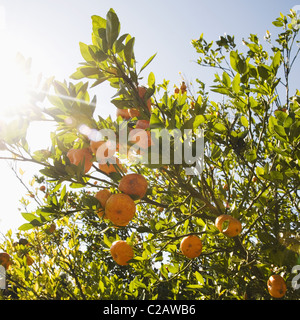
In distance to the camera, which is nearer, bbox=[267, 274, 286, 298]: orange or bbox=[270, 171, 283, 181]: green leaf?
bbox=[270, 171, 283, 181]: green leaf

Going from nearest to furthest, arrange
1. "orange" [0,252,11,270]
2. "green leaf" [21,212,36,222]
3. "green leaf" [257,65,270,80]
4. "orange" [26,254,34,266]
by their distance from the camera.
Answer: "green leaf" [21,212,36,222] → "green leaf" [257,65,270,80] → "orange" [0,252,11,270] → "orange" [26,254,34,266]

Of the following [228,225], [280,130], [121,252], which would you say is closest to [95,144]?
[121,252]

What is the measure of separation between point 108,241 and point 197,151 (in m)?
1.12

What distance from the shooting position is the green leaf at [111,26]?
1243 millimetres

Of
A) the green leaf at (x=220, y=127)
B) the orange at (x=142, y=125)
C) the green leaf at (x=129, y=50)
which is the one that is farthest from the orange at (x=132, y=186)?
the green leaf at (x=220, y=127)

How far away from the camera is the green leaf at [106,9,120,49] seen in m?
1.24

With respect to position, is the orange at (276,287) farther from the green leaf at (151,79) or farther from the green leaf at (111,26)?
the green leaf at (111,26)

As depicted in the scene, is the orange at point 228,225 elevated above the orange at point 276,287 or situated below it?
above

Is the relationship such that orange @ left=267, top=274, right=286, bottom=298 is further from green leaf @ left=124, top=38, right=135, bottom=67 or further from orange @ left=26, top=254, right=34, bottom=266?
orange @ left=26, top=254, right=34, bottom=266

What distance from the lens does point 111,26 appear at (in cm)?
126

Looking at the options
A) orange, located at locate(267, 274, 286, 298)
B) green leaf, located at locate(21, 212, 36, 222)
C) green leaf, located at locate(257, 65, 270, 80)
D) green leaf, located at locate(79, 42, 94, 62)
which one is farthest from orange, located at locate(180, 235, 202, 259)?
green leaf, located at locate(79, 42, 94, 62)

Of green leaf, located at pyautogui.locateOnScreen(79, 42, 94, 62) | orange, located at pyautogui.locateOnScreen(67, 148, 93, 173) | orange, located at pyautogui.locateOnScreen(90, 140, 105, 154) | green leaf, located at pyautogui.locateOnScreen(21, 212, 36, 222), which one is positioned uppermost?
green leaf, located at pyautogui.locateOnScreen(79, 42, 94, 62)
